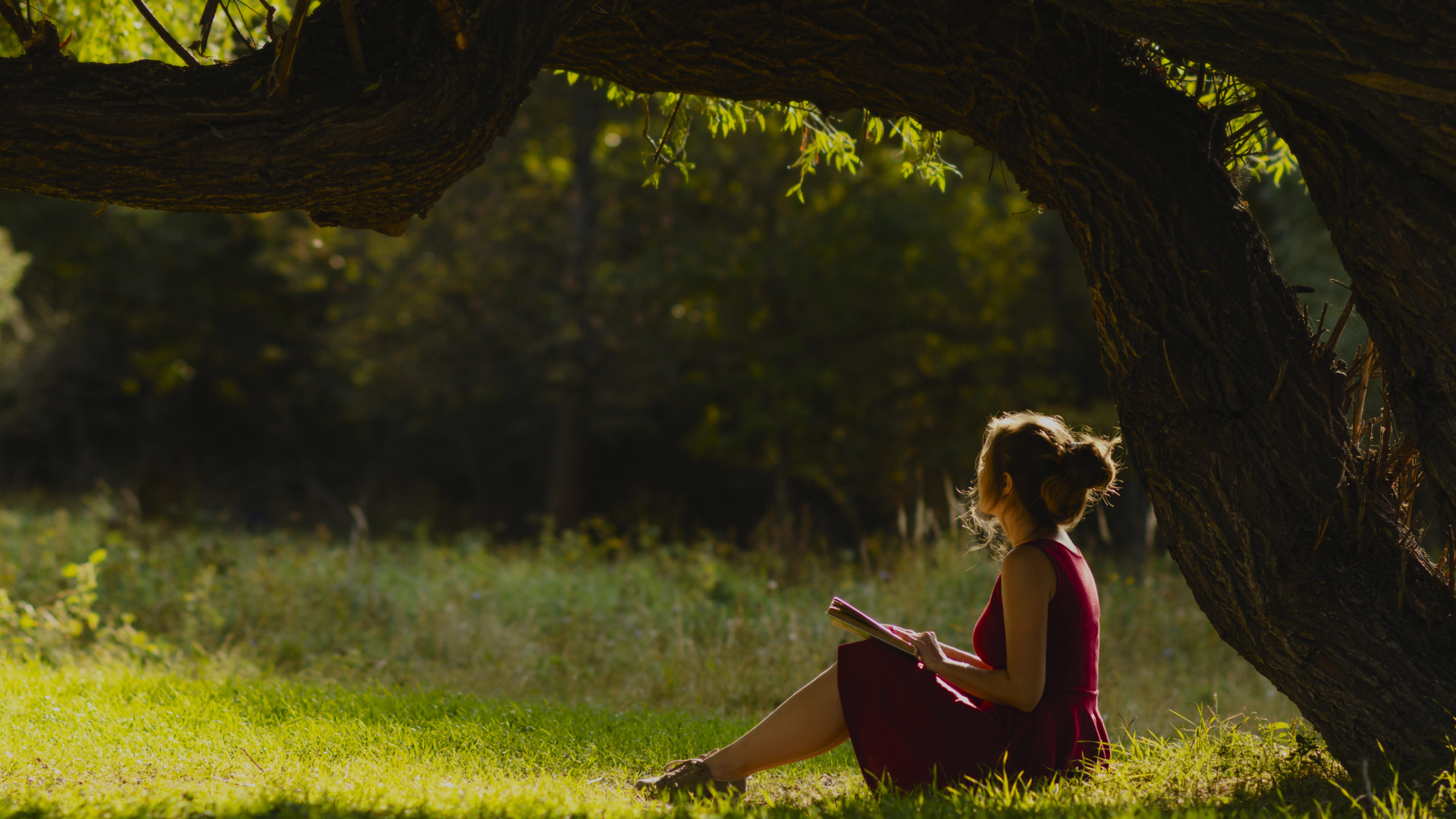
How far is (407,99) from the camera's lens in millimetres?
3176

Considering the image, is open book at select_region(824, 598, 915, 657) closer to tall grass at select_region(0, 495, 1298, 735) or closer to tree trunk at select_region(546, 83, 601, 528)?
tall grass at select_region(0, 495, 1298, 735)

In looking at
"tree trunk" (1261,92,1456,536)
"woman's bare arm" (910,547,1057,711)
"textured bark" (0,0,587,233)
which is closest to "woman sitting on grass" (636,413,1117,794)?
"woman's bare arm" (910,547,1057,711)

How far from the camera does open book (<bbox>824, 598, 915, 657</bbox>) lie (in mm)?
3174

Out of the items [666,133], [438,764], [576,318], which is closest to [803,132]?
[666,133]

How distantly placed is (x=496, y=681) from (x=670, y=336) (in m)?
9.58

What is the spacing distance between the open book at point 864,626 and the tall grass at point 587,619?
242cm

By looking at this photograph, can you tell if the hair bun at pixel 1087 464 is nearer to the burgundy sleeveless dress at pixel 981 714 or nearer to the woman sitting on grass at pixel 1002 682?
the woman sitting on grass at pixel 1002 682

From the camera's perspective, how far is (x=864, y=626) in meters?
3.18

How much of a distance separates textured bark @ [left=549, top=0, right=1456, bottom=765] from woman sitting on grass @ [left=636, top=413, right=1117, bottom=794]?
1.14 feet

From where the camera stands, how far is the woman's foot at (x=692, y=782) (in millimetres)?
3305

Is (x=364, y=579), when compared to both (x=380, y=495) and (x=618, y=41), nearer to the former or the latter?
(x=618, y=41)

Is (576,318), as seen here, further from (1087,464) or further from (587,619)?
(1087,464)

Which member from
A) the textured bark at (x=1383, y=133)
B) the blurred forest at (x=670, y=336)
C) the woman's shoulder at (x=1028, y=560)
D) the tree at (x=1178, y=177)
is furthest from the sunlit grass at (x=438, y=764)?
the blurred forest at (x=670, y=336)

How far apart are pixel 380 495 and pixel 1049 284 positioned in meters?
12.0
